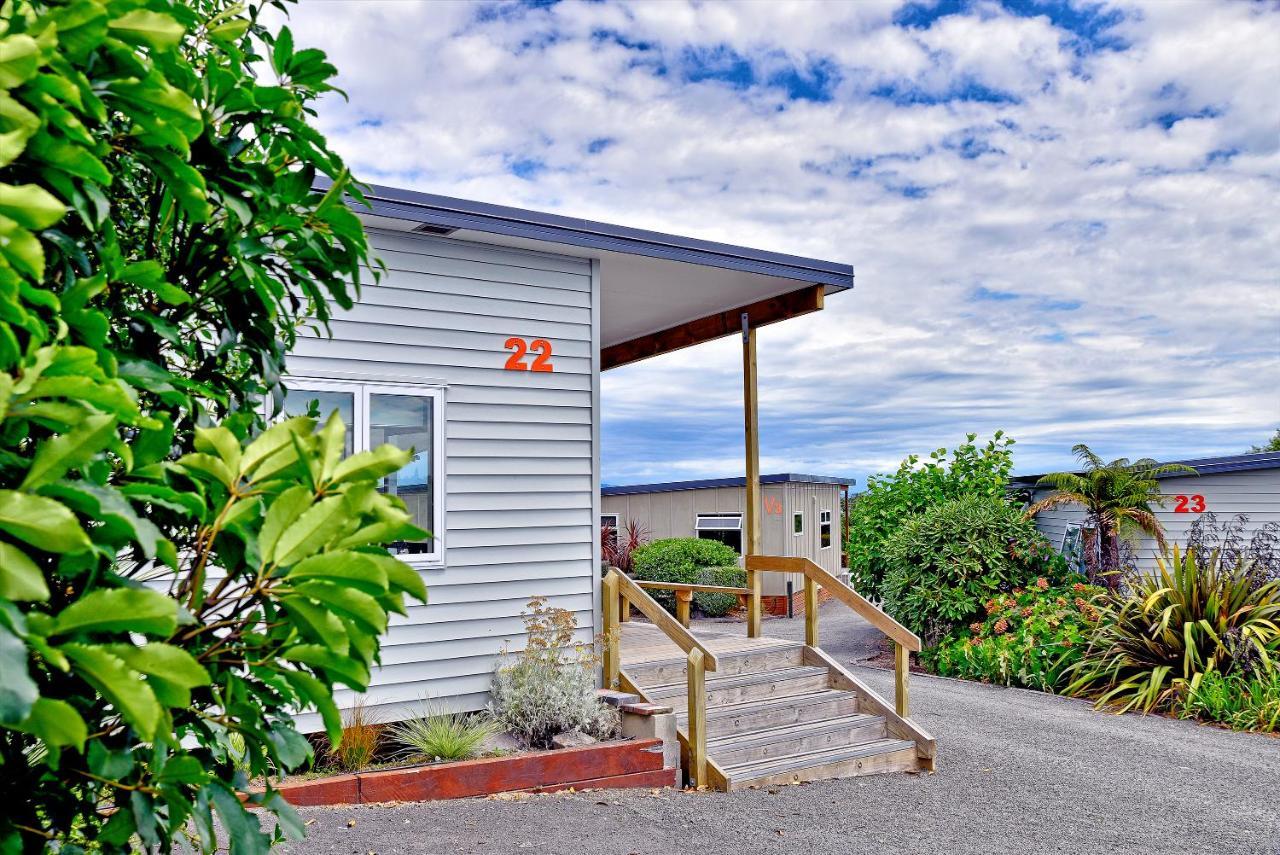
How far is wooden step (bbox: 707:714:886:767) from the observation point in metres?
6.35

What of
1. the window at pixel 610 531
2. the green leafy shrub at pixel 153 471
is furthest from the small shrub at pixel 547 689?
the window at pixel 610 531

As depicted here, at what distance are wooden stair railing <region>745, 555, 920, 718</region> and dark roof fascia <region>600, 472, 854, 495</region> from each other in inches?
396

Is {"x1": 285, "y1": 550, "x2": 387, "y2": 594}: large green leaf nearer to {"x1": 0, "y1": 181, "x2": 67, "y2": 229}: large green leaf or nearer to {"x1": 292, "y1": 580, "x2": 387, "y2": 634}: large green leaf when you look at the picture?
{"x1": 292, "y1": 580, "x2": 387, "y2": 634}: large green leaf

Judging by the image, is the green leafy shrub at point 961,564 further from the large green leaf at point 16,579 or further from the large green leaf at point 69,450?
the large green leaf at point 16,579

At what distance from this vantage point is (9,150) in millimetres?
992

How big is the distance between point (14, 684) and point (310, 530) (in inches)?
13.1

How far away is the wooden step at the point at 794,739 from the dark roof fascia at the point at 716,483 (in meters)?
10.8

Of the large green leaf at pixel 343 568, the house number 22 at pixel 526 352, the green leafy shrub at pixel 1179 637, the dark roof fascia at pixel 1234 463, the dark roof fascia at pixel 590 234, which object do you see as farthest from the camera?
the dark roof fascia at pixel 1234 463

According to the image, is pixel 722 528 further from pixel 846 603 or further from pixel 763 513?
pixel 846 603

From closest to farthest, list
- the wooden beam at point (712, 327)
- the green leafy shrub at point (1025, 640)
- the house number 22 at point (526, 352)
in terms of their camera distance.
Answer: the house number 22 at point (526, 352) → the wooden beam at point (712, 327) → the green leafy shrub at point (1025, 640)

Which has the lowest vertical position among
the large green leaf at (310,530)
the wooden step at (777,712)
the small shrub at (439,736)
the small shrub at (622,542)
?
the wooden step at (777,712)

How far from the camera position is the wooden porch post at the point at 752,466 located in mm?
8023

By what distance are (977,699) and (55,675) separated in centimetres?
981

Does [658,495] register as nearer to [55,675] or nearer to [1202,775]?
[1202,775]
